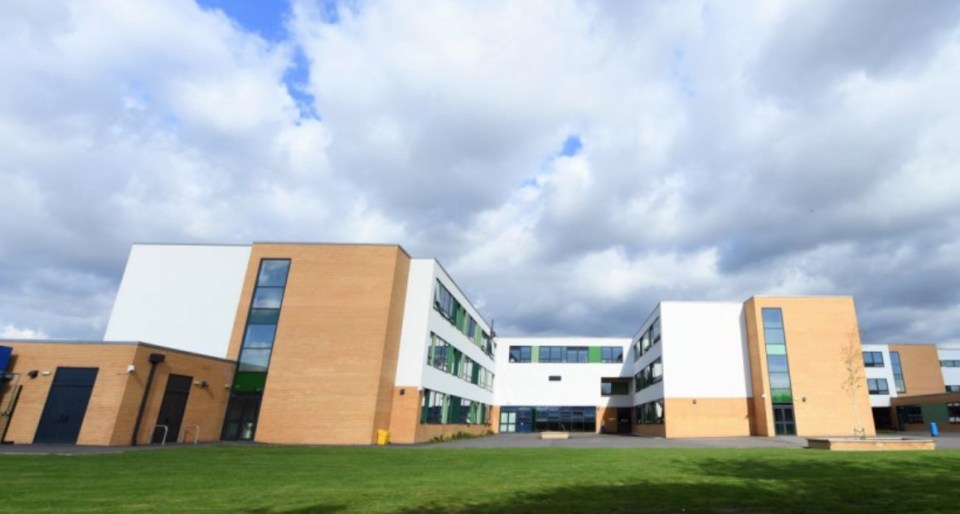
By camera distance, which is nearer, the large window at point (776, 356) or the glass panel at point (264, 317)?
the glass panel at point (264, 317)

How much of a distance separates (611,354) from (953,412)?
30.4 m

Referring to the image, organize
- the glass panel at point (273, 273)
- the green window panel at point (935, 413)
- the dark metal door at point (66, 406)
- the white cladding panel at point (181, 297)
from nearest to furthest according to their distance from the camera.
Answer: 1. the dark metal door at point (66, 406)
2. the white cladding panel at point (181, 297)
3. the glass panel at point (273, 273)
4. the green window panel at point (935, 413)

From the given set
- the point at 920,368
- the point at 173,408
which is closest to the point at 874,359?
the point at 920,368

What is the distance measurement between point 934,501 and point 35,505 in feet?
47.3

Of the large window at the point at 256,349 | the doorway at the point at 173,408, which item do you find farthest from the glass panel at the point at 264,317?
the doorway at the point at 173,408

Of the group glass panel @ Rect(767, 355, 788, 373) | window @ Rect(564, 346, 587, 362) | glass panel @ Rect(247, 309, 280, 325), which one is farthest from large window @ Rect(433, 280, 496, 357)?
glass panel @ Rect(767, 355, 788, 373)

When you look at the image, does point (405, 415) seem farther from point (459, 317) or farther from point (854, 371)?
point (854, 371)

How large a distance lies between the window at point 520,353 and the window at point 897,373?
43361 millimetres

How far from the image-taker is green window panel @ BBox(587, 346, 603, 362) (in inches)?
2396

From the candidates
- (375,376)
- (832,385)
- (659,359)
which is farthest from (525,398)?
(375,376)

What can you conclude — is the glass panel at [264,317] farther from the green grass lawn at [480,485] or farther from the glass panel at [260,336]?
the green grass lawn at [480,485]

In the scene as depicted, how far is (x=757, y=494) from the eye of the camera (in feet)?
30.8

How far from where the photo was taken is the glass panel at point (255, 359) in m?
28.8

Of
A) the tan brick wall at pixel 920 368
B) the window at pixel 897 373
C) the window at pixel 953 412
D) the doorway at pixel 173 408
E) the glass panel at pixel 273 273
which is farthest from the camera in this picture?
the tan brick wall at pixel 920 368
